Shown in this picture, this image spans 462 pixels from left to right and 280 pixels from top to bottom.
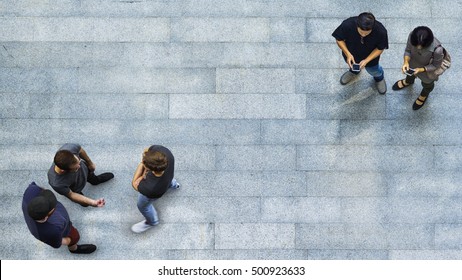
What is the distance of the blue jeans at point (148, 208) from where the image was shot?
7.57 meters

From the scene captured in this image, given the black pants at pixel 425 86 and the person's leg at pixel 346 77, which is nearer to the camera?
the black pants at pixel 425 86

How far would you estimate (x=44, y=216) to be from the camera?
6.50 metres

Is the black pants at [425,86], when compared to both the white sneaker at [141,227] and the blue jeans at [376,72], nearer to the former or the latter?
the blue jeans at [376,72]

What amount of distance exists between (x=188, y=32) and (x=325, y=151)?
9.10ft

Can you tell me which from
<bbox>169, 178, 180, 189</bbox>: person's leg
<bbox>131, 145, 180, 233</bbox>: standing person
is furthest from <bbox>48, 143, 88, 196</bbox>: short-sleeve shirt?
<bbox>169, 178, 180, 189</bbox>: person's leg

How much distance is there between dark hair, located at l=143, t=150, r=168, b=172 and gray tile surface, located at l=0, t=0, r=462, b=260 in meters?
1.85

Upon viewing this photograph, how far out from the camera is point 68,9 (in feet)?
29.2

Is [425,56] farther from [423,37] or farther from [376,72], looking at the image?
[376,72]

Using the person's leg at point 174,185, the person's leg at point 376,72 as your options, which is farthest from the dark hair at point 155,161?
the person's leg at point 376,72

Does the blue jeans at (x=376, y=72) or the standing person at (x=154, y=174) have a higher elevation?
the blue jeans at (x=376, y=72)

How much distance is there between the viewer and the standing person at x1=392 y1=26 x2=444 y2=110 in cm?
696

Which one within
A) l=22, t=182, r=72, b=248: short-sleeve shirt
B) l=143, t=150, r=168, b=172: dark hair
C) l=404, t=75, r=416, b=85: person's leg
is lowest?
l=22, t=182, r=72, b=248: short-sleeve shirt

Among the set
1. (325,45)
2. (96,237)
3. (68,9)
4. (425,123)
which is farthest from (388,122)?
(68,9)

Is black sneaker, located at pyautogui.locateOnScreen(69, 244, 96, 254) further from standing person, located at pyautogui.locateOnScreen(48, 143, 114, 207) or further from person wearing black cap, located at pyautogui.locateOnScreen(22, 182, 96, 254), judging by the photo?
standing person, located at pyautogui.locateOnScreen(48, 143, 114, 207)
